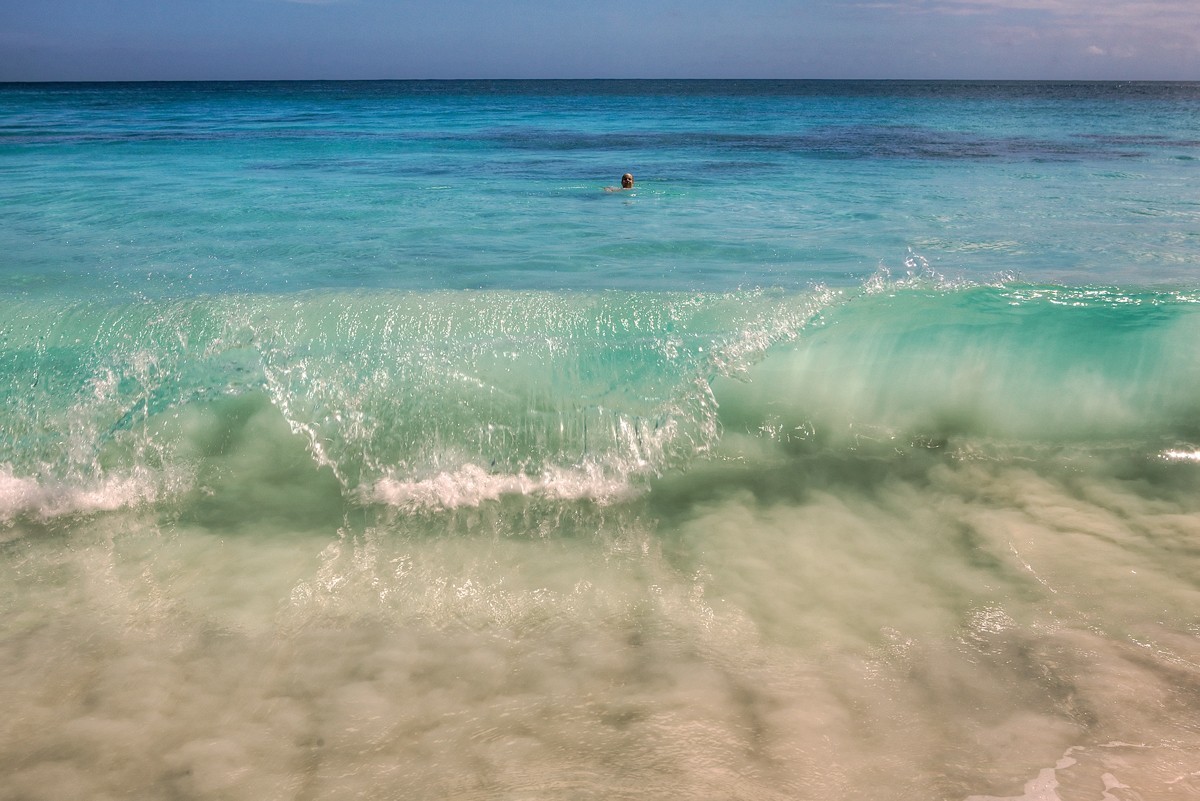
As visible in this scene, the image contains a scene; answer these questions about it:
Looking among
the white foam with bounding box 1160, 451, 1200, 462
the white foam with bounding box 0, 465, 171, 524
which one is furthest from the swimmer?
the white foam with bounding box 0, 465, 171, 524

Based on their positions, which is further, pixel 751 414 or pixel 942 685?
pixel 751 414

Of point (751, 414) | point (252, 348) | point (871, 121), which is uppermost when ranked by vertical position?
point (871, 121)

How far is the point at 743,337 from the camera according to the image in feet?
22.1

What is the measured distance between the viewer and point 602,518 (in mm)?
4914

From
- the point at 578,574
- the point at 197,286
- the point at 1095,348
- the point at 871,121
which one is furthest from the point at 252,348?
the point at 871,121

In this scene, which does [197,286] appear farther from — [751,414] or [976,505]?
[976,505]

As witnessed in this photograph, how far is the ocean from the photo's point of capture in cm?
317

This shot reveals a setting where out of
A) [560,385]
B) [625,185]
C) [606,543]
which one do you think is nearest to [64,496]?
[560,385]

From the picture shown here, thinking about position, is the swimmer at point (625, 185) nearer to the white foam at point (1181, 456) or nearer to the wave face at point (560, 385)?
the wave face at point (560, 385)

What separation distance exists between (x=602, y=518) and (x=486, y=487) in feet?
2.71

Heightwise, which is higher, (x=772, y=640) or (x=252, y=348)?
(x=252, y=348)

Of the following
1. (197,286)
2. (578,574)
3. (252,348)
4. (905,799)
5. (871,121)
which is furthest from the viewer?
(871,121)

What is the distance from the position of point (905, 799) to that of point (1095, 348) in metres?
5.50

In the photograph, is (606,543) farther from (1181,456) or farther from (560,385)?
(1181,456)
